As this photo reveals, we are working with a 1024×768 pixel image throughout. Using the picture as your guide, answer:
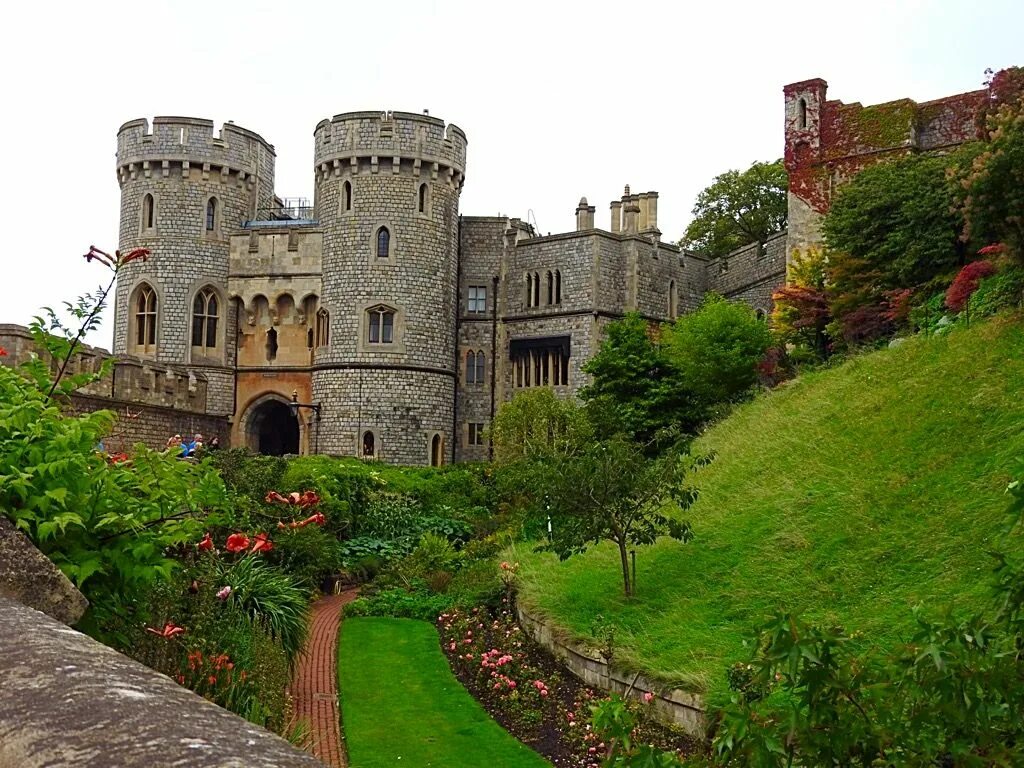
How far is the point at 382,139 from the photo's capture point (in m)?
33.7

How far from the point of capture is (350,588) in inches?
800

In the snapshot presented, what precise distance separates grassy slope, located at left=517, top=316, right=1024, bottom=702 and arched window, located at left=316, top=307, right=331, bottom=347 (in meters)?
17.3

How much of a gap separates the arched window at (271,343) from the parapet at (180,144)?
5.18 m

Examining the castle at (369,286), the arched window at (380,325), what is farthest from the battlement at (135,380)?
the arched window at (380,325)

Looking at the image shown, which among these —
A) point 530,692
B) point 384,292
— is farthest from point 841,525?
point 384,292

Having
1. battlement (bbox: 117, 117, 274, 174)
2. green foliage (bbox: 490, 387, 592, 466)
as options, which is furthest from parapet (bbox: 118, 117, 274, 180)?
green foliage (bbox: 490, 387, 592, 466)

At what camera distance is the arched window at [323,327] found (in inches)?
1345

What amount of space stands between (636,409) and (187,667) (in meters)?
21.5

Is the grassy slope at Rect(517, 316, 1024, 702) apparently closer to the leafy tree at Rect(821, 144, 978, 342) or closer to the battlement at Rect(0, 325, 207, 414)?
the leafy tree at Rect(821, 144, 978, 342)

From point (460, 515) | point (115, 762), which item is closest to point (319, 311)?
point (460, 515)

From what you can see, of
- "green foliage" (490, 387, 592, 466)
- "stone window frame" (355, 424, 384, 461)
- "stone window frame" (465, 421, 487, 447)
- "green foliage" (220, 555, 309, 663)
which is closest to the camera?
"green foliage" (220, 555, 309, 663)

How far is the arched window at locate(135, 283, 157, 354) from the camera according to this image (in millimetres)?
34656

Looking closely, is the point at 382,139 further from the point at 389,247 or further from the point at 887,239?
the point at 887,239

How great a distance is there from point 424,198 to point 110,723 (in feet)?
107
